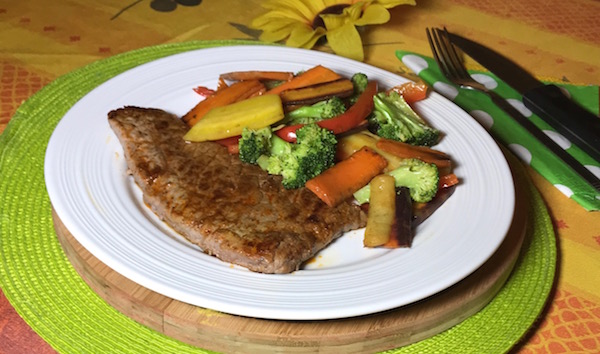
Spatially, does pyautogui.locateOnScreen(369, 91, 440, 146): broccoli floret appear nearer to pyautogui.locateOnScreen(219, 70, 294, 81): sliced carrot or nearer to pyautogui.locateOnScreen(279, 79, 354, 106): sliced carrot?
pyautogui.locateOnScreen(279, 79, 354, 106): sliced carrot

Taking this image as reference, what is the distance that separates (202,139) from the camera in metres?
3.01

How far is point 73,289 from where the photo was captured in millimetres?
2572

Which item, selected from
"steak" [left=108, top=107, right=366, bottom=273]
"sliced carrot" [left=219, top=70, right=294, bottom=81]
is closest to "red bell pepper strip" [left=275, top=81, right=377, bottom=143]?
"steak" [left=108, top=107, right=366, bottom=273]

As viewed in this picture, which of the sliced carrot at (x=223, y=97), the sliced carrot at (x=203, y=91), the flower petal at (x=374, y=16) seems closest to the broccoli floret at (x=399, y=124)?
the sliced carrot at (x=223, y=97)

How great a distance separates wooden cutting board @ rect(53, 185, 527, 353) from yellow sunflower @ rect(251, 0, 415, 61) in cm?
197

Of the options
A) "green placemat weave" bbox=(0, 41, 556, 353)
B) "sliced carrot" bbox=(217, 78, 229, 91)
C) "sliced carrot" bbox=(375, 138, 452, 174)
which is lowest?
"green placemat weave" bbox=(0, 41, 556, 353)

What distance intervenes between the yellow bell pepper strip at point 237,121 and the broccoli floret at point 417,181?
50 centimetres

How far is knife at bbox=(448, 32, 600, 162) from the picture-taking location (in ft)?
11.6

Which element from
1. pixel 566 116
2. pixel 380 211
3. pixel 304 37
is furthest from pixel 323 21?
pixel 380 211

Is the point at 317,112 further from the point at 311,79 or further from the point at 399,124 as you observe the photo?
the point at 399,124

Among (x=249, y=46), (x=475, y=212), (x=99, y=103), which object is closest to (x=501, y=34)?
(x=249, y=46)

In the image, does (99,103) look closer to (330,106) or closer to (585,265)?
(330,106)

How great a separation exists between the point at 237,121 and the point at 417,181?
0.79m

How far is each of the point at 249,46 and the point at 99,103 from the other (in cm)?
91
